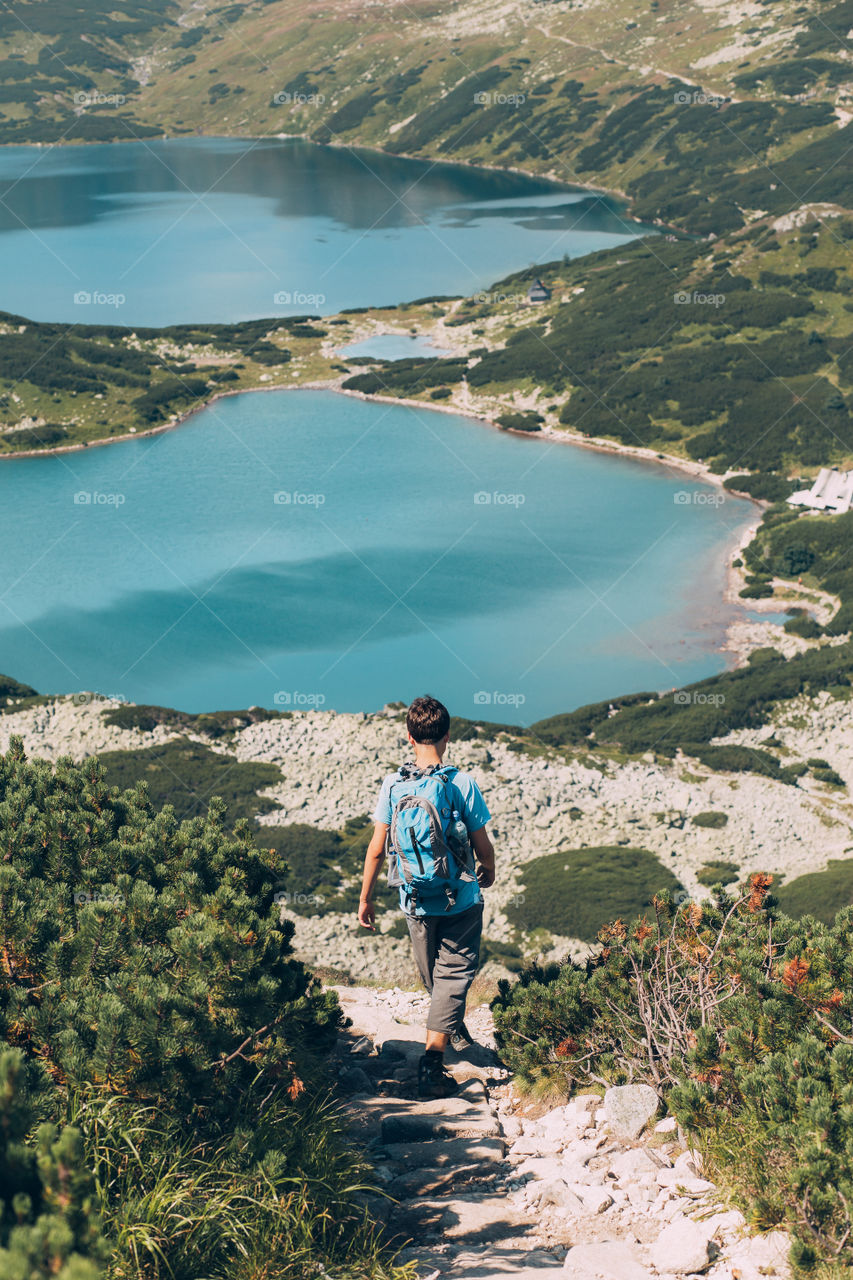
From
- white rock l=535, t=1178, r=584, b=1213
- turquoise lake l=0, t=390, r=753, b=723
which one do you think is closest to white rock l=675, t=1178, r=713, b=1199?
white rock l=535, t=1178, r=584, b=1213

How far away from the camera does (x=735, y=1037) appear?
8.45 meters

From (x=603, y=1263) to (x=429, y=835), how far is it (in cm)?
313

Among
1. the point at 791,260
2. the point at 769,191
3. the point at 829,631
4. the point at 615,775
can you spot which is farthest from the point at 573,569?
the point at 769,191

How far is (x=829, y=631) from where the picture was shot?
50.6 metres

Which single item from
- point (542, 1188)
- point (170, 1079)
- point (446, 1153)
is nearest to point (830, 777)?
point (446, 1153)

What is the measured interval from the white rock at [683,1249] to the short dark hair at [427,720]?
149 inches

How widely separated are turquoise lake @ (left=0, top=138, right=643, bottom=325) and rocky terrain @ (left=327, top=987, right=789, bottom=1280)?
111788 mm

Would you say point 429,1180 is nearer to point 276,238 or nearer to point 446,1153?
point 446,1153

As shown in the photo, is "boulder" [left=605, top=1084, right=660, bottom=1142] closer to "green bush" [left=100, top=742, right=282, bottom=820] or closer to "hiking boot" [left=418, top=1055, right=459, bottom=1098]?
"hiking boot" [left=418, top=1055, right=459, bottom=1098]

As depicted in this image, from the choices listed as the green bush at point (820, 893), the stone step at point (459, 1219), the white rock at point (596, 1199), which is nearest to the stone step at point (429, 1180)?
the stone step at point (459, 1219)

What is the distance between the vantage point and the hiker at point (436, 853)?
870 centimetres

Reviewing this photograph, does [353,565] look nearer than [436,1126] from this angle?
No

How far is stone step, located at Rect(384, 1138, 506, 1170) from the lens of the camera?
29.0ft

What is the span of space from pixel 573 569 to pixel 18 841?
164 ft
